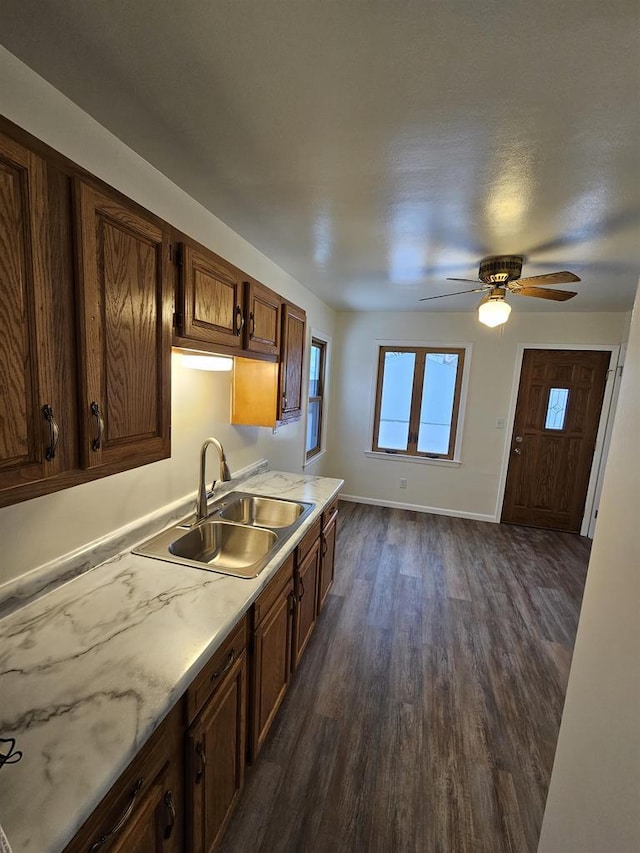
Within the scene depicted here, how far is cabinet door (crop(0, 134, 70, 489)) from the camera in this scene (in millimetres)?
751

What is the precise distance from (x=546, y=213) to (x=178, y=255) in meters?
1.72

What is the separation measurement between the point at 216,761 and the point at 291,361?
6.37 ft

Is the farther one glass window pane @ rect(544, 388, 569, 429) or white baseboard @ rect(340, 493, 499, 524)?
white baseboard @ rect(340, 493, 499, 524)

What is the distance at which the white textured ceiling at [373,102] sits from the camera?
86 cm

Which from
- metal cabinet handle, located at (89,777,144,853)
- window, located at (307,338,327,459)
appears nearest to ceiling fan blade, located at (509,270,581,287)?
window, located at (307,338,327,459)

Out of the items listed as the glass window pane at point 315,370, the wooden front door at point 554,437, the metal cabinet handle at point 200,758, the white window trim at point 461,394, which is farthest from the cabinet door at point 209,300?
the wooden front door at point 554,437

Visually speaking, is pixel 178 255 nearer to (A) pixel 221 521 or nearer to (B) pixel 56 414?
(B) pixel 56 414

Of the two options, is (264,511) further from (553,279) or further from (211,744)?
(553,279)

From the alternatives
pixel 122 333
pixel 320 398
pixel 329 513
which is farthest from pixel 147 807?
pixel 320 398

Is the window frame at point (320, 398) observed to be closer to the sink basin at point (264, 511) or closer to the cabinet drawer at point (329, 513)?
the cabinet drawer at point (329, 513)

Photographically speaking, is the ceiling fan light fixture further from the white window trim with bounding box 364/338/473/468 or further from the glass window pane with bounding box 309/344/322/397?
the glass window pane with bounding box 309/344/322/397

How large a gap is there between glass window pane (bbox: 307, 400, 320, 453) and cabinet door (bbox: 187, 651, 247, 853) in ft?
10.1

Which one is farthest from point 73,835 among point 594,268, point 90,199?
point 594,268

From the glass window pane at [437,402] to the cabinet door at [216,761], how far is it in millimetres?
3694
